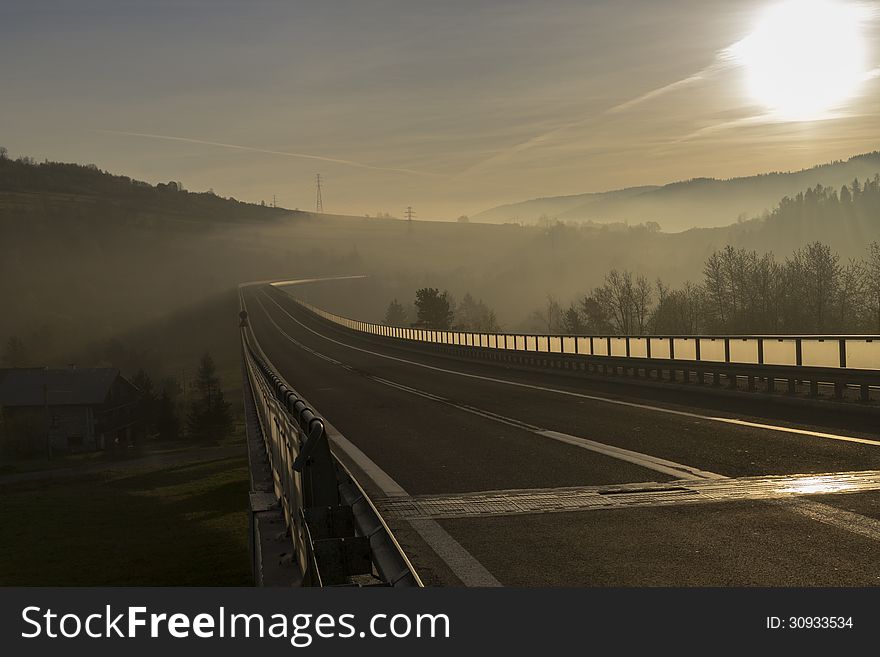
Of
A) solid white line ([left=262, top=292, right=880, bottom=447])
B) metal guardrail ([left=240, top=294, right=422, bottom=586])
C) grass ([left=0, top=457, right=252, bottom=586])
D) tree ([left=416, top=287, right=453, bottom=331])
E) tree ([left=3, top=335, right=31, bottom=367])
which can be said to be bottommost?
grass ([left=0, top=457, right=252, bottom=586])

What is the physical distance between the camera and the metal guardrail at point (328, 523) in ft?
21.2

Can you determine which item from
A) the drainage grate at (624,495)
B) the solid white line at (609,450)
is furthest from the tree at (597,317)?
the drainage grate at (624,495)

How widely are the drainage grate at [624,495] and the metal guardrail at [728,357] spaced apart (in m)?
8.34

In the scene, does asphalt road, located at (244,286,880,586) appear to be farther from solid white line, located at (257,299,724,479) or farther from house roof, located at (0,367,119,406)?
house roof, located at (0,367,119,406)

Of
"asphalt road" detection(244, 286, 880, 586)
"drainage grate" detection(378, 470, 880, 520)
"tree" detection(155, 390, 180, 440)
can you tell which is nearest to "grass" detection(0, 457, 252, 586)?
"asphalt road" detection(244, 286, 880, 586)

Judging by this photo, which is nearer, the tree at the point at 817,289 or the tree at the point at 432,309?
the tree at the point at 817,289

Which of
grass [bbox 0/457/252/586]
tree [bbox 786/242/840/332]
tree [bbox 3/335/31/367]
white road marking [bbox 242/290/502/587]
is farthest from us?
tree [bbox 3/335/31/367]

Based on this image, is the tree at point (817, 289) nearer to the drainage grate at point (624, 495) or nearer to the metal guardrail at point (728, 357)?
the metal guardrail at point (728, 357)

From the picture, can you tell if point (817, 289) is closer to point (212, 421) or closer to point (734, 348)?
point (212, 421)

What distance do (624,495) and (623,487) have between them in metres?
0.55

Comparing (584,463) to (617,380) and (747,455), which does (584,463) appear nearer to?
(747,455)

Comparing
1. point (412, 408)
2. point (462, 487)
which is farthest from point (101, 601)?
point (412, 408)

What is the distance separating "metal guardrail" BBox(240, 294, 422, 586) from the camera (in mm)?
6465

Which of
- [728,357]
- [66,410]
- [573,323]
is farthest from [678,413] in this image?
[573,323]
